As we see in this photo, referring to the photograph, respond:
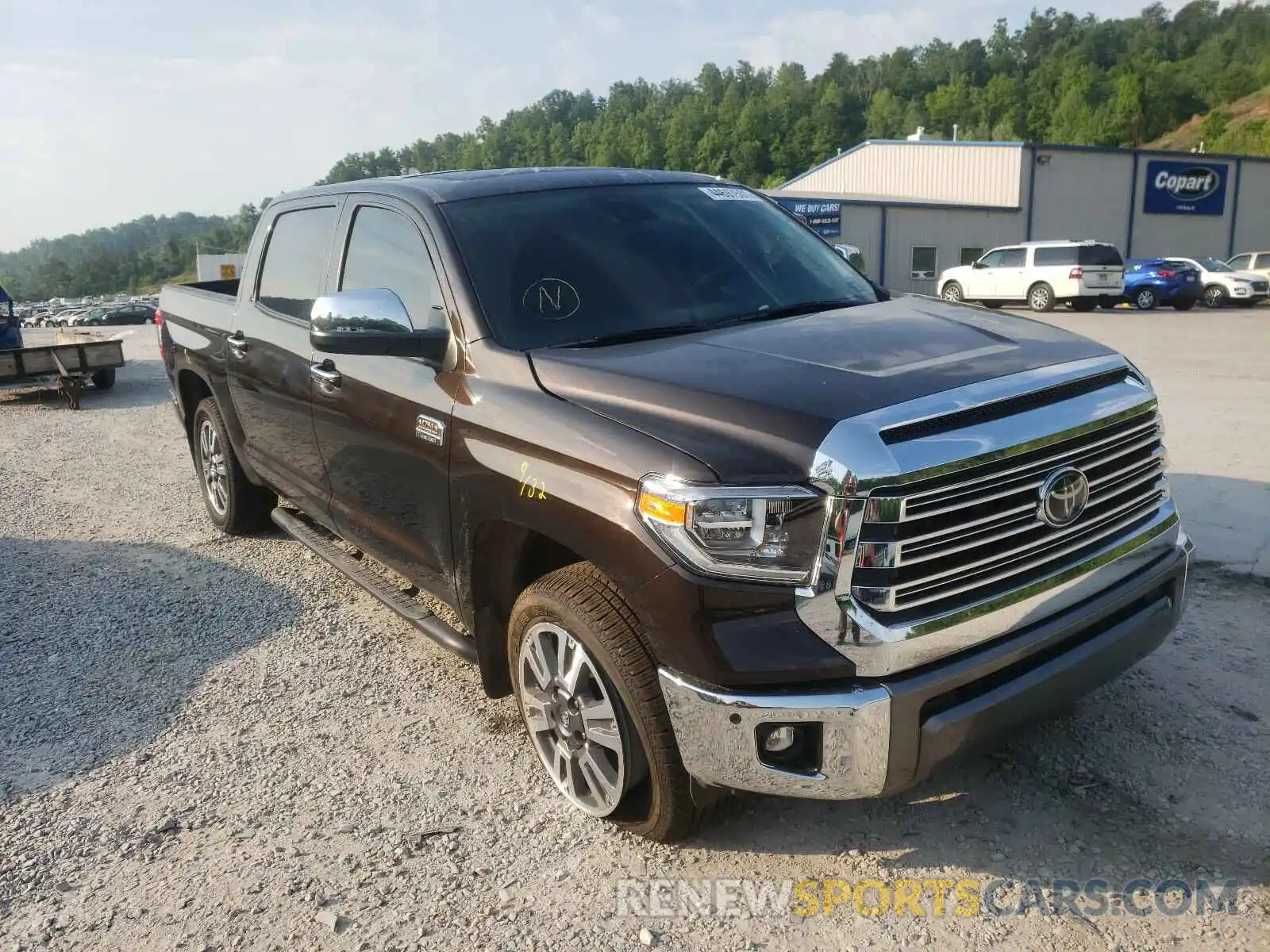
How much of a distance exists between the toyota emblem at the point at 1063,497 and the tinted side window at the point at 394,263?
2.00 metres

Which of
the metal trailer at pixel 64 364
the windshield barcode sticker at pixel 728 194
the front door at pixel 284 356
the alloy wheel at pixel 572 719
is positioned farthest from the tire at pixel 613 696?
the metal trailer at pixel 64 364

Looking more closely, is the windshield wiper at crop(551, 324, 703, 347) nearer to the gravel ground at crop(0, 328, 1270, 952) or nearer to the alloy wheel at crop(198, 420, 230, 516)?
the gravel ground at crop(0, 328, 1270, 952)

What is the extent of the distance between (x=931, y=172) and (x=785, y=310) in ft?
130

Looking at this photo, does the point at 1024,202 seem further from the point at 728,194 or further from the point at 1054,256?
the point at 728,194

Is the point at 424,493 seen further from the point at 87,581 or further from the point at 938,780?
the point at 87,581

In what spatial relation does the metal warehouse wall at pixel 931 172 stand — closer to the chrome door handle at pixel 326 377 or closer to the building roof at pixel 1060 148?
the building roof at pixel 1060 148

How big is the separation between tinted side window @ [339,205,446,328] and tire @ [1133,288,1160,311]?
87.2 feet

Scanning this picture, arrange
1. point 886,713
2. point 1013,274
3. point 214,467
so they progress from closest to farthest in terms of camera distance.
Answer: point 886,713, point 214,467, point 1013,274

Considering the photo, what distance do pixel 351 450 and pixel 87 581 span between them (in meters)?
2.54

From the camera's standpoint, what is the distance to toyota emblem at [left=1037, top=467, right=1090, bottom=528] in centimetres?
263

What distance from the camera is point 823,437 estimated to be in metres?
2.40

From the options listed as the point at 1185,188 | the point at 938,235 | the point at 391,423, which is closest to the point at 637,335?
the point at 391,423

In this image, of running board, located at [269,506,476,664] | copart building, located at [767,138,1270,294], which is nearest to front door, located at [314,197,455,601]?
running board, located at [269,506,476,664]

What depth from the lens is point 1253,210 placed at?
41781 mm
